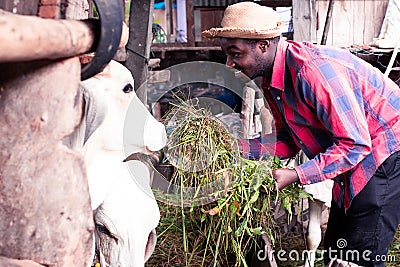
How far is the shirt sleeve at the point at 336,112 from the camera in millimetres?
2049

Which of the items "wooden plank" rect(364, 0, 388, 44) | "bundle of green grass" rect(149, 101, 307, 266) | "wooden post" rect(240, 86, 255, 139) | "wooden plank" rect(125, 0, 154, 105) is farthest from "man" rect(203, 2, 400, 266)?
"wooden plank" rect(364, 0, 388, 44)

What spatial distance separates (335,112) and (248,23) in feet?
1.57

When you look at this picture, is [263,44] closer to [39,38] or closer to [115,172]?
[115,172]

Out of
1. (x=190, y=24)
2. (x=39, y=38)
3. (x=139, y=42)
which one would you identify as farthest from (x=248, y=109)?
(x=39, y=38)

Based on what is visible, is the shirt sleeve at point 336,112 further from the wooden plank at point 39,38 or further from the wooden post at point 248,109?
the wooden post at point 248,109

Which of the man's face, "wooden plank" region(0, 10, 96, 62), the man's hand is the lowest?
the man's hand

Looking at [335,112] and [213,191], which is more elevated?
[335,112]

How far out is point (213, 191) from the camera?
88.4 inches

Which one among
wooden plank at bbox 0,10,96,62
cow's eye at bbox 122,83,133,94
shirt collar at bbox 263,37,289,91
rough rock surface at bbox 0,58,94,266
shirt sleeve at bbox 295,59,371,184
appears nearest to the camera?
wooden plank at bbox 0,10,96,62

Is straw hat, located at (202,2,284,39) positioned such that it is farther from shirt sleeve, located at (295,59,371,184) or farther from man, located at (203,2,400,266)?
shirt sleeve, located at (295,59,371,184)

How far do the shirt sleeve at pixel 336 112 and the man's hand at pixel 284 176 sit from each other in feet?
0.25

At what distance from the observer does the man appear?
2076 millimetres

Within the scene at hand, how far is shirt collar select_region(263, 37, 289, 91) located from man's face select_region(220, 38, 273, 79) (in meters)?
0.03

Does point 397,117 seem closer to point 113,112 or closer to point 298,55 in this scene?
point 298,55
